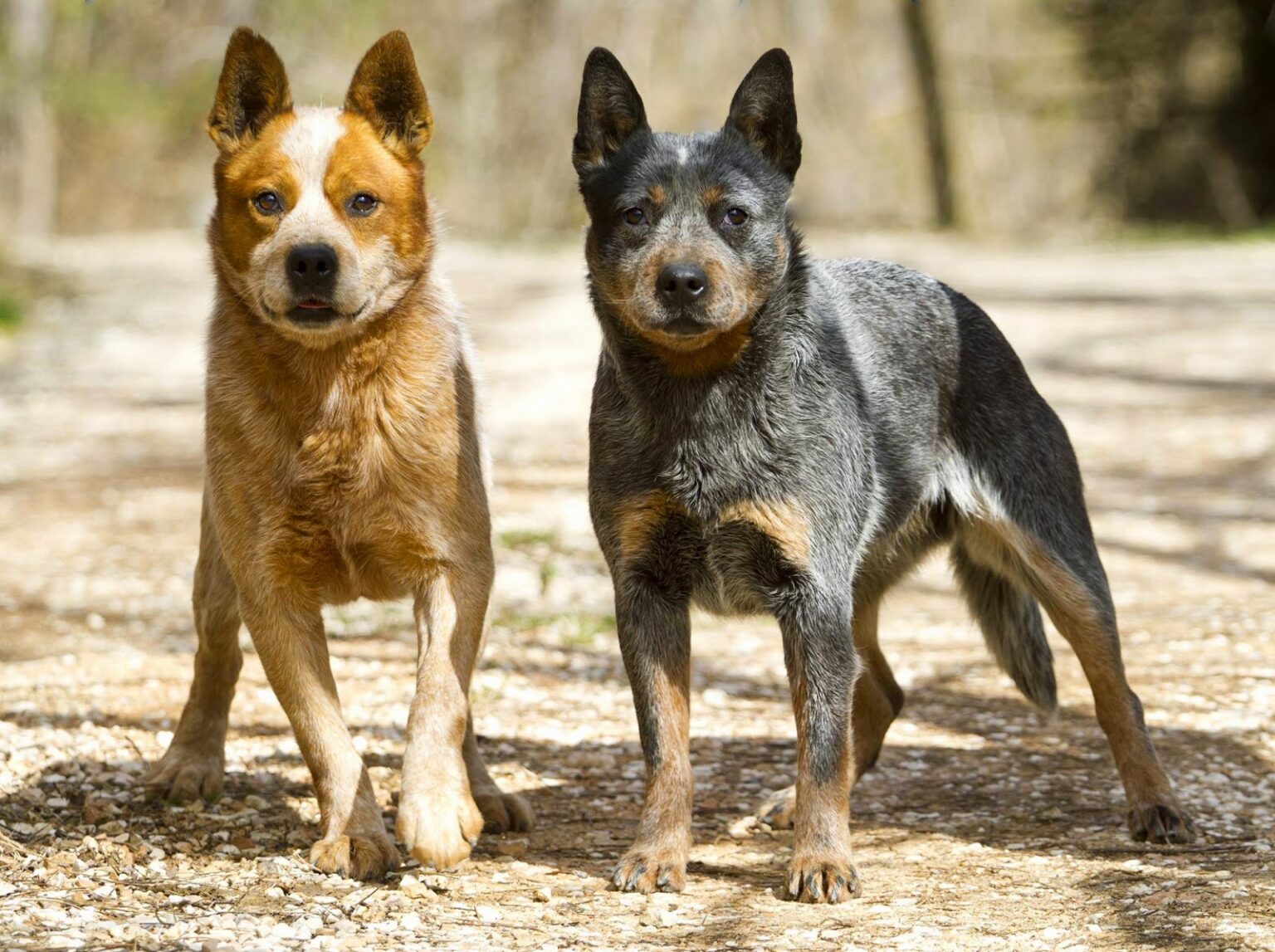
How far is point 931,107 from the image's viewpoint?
22.0m

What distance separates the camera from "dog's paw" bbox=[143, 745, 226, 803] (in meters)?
4.50

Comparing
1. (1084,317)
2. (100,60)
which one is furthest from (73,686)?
(100,60)

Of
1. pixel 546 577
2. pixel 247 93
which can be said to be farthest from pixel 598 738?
pixel 247 93

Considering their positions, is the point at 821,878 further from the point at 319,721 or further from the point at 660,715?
the point at 319,721

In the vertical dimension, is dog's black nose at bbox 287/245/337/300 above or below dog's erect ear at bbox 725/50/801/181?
below

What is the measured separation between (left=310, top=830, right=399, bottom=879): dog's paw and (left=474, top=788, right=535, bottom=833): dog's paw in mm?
471

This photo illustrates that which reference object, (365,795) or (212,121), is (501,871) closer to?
(365,795)

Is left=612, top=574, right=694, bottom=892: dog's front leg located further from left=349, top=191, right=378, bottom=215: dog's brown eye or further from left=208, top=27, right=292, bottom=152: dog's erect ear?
left=208, top=27, right=292, bottom=152: dog's erect ear

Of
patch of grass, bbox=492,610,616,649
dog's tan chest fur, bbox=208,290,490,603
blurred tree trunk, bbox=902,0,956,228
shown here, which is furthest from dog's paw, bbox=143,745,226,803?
blurred tree trunk, bbox=902,0,956,228

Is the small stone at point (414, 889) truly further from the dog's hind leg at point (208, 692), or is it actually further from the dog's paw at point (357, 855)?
the dog's hind leg at point (208, 692)

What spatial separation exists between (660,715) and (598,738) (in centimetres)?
139

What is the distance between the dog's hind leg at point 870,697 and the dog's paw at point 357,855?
132cm

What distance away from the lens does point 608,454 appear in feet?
13.5

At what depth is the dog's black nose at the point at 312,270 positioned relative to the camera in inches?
154
